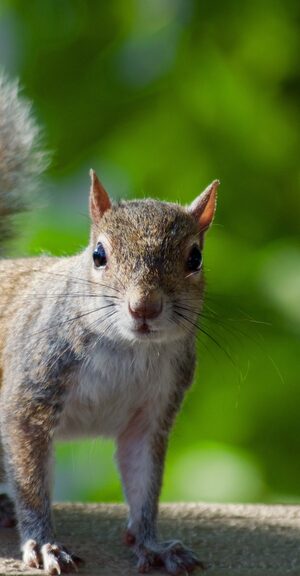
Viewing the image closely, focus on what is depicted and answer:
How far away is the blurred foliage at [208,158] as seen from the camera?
338 cm

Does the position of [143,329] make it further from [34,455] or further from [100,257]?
[34,455]

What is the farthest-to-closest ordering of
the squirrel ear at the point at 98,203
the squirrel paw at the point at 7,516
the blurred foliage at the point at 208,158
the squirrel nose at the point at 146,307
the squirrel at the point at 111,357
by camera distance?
the blurred foliage at the point at 208,158
the squirrel paw at the point at 7,516
the squirrel ear at the point at 98,203
the squirrel at the point at 111,357
the squirrel nose at the point at 146,307

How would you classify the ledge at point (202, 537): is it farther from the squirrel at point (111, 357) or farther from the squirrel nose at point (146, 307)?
the squirrel nose at point (146, 307)

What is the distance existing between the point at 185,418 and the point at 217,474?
0.19 m

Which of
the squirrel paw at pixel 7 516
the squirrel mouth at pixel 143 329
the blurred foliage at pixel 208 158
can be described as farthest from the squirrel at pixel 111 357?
the blurred foliage at pixel 208 158

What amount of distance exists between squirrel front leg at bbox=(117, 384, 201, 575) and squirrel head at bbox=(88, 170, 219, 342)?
1.05 feet

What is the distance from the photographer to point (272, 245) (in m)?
3.46

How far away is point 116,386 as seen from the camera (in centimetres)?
247

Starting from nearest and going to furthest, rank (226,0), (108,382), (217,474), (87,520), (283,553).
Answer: (108,382) < (283,553) < (87,520) < (217,474) < (226,0)

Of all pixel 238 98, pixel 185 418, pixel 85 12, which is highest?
pixel 85 12

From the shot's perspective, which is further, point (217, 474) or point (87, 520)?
point (217, 474)

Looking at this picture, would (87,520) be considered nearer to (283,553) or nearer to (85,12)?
(283,553)

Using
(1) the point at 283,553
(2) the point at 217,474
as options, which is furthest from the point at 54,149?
(1) the point at 283,553

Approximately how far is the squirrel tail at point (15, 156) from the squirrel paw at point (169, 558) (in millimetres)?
993
